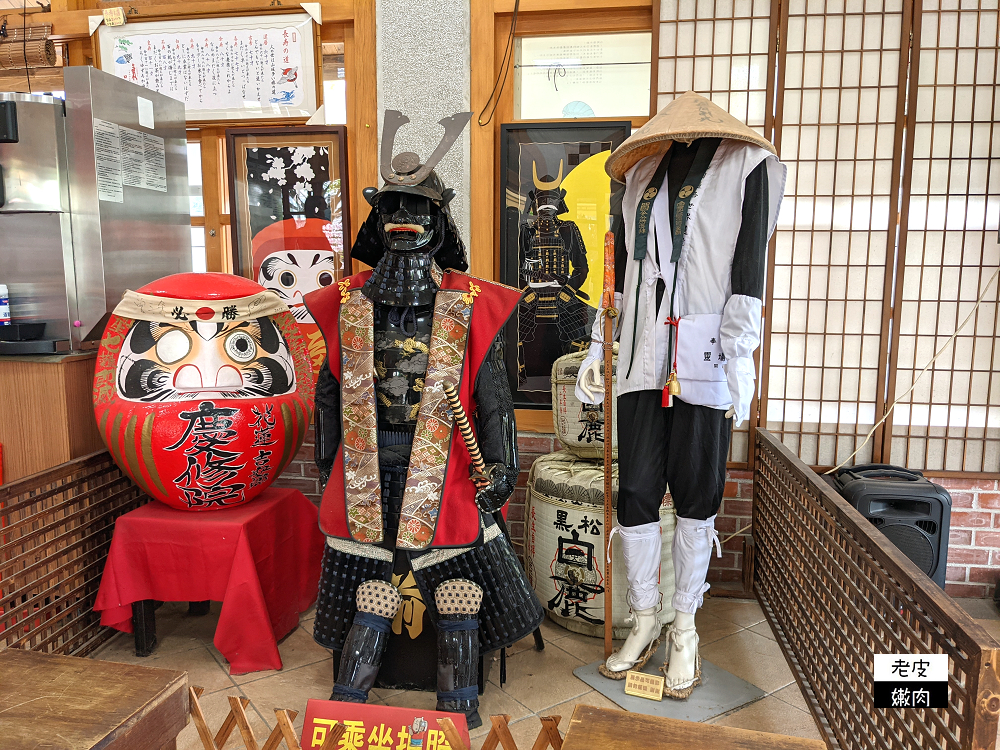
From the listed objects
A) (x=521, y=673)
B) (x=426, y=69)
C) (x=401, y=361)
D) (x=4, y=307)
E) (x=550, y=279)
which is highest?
(x=426, y=69)

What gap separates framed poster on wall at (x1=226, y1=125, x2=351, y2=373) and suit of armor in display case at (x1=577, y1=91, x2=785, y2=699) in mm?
1683

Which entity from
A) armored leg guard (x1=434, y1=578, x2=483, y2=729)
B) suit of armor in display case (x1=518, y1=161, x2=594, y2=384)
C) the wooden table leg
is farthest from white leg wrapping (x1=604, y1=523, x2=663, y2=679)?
the wooden table leg

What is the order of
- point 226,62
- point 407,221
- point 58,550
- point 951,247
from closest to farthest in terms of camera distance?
point 407,221 → point 58,550 → point 951,247 → point 226,62

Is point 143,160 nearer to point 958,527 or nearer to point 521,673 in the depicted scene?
point 521,673

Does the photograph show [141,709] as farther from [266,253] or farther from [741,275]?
[266,253]

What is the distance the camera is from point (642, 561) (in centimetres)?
259

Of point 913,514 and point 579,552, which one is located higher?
point 913,514

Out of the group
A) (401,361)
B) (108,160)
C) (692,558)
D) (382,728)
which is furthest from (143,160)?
(692,558)

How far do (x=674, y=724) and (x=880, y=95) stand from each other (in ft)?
10.3

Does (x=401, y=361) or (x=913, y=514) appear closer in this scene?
(x=401, y=361)

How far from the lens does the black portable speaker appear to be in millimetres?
2918

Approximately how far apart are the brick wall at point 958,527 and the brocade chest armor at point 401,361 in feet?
3.97

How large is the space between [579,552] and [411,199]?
1601 millimetres

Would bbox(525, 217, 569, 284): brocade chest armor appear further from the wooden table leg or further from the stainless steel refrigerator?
the wooden table leg
